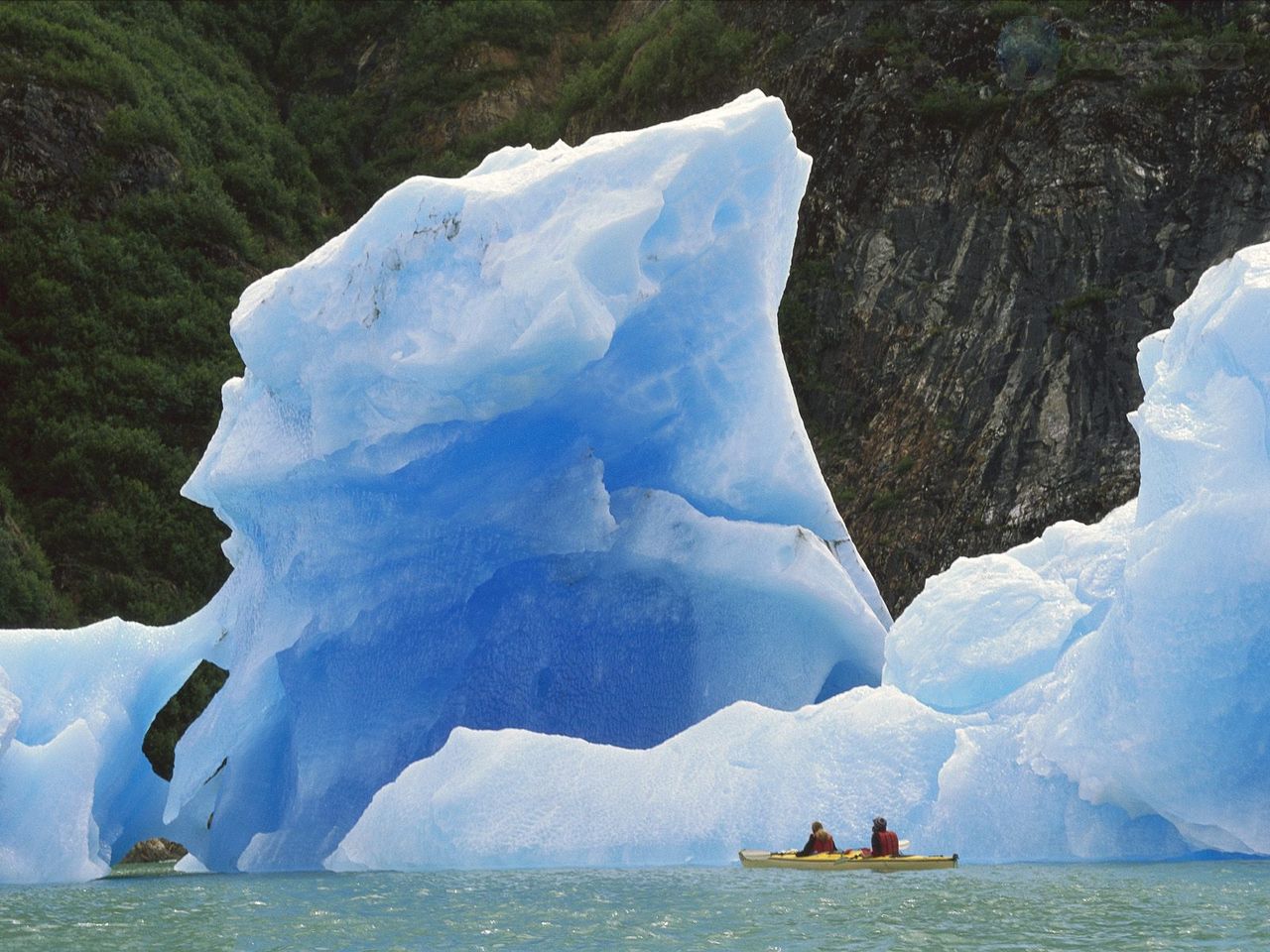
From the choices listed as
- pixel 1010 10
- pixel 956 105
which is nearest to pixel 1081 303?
pixel 956 105

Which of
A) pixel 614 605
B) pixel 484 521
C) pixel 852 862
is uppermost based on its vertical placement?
pixel 484 521

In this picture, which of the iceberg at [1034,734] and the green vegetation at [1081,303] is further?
the green vegetation at [1081,303]

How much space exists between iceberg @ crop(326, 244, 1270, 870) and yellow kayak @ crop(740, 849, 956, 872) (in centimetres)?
57

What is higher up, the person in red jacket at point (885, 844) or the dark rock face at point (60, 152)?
the dark rock face at point (60, 152)

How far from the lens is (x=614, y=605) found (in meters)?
12.2

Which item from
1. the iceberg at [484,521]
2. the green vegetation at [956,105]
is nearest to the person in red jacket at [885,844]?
the iceberg at [484,521]

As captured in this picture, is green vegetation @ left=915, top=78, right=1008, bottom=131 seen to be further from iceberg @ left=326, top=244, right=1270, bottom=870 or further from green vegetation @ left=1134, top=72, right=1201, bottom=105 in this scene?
iceberg @ left=326, top=244, right=1270, bottom=870

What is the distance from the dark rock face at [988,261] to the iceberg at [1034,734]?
9.52 m

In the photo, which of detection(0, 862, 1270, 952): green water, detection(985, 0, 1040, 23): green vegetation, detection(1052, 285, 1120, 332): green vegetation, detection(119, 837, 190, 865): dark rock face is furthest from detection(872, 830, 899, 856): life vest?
detection(985, 0, 1040, 23): green vegetation

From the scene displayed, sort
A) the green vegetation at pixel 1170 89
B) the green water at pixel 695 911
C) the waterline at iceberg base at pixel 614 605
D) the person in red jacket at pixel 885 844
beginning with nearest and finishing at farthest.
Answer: the green water at pixel 695 911, the person in red jacket at pixel 885 844, the waterline at iceberg base at pixel 614 605, the green vegetation at pixel 1170 89

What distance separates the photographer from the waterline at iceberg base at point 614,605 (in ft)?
28.5

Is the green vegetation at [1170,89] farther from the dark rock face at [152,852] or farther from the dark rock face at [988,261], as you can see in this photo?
the dark rock face at [152,852]
